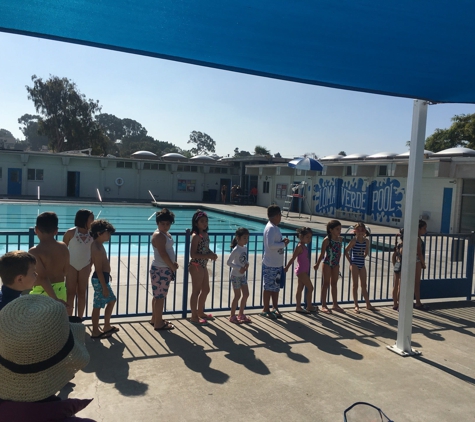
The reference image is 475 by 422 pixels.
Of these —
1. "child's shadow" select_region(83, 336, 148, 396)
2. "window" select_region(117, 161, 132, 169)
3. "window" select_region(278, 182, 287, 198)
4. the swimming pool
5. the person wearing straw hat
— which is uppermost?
"window" select_region(117, 161, 132, 169)

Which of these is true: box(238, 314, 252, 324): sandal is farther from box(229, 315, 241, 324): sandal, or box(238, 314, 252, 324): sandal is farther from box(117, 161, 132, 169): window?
box(117, 161, 132, 169): window

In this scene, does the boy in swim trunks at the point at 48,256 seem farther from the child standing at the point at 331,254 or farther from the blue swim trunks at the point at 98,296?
the child standing at the point at 331,254

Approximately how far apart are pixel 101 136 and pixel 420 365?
59.1 m

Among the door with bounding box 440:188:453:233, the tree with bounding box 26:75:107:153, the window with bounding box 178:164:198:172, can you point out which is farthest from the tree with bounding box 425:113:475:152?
the tree with bounding box 26:75:107:153

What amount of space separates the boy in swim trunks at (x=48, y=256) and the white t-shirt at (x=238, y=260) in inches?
88.5

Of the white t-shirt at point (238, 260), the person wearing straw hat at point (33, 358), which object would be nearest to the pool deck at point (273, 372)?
the white t-shirt at point (238, 260)

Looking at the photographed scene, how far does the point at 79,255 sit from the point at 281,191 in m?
28.0

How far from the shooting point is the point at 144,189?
124 ft

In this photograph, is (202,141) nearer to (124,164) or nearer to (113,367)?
(124,164)

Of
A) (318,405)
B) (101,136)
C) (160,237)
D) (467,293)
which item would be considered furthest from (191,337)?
(101,136)

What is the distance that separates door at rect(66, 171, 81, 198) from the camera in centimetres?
3578

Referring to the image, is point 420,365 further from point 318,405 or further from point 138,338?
point 138,338

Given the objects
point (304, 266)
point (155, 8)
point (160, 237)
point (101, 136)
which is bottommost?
point (304, 266)

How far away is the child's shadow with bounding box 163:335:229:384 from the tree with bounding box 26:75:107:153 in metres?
56.9
